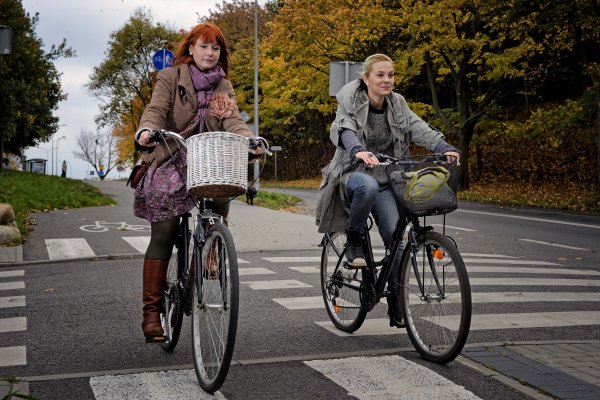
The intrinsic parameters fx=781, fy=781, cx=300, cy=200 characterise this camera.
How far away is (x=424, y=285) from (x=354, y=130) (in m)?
1.13

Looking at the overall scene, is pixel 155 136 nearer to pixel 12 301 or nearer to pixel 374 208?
pixel 374 208

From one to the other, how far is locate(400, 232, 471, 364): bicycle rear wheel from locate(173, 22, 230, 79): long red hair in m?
1.64

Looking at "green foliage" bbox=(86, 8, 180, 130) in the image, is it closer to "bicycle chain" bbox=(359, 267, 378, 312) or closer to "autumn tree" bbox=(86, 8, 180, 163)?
"autumn tree" bbox=(86, 8, 180, 163)

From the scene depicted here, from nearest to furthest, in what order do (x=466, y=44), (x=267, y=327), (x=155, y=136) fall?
(x=155, y=136), (x=267, y=327), (x=466, y=44)

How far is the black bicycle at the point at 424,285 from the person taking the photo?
4438mm

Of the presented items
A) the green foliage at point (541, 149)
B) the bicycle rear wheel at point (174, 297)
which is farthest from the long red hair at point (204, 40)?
the green foliage at point (541, 149)

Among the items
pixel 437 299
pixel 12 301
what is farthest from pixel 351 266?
pixel 12 301

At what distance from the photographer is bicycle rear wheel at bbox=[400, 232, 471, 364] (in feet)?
14.4

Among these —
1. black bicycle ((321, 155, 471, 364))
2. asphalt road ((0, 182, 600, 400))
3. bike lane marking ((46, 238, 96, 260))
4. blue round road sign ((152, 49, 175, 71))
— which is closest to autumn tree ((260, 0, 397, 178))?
blue round road sign ((152, 49, 175, 71))

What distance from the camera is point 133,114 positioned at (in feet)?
203

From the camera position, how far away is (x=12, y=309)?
6.64 m

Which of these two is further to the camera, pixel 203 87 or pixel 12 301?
pixel 12 301

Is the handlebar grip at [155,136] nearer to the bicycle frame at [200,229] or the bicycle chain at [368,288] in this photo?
the bicycle frame at [200,229]

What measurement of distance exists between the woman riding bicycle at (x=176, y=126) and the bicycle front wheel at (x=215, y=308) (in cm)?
49
